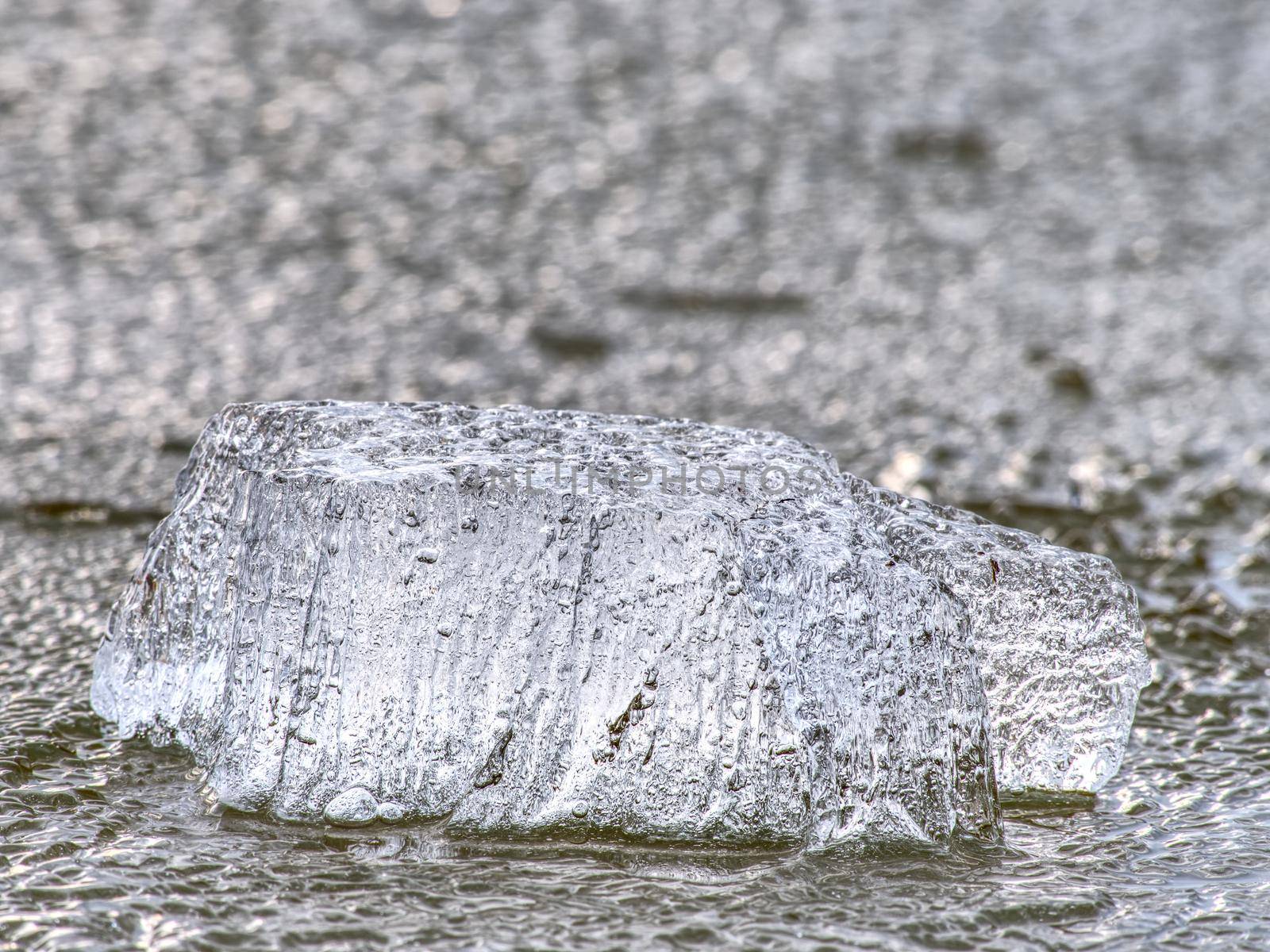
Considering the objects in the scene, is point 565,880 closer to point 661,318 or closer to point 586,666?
point 586,666

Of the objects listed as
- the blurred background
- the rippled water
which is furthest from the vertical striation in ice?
the blurred background

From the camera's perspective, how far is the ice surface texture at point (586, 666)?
44.3 inches

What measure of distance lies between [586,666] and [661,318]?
4.37 feet

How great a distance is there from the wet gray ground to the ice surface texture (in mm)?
46

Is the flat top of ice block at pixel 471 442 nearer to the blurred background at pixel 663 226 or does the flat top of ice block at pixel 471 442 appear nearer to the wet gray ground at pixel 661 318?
the wet gray ground at pixel 661 318

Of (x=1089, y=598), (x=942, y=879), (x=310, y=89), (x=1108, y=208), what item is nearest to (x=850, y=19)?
(x=1108, y=208)

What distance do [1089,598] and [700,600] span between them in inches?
13.7

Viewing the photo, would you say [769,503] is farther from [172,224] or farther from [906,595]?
[172,224]

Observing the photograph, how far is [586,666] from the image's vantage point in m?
1.15

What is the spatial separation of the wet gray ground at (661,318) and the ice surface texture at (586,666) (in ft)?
0.15

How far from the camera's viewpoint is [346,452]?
48.1 inches

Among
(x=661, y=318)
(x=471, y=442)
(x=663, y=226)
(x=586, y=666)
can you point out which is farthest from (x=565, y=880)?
(x=663, y=226)

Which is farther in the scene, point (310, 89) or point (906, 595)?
point (310, 89)

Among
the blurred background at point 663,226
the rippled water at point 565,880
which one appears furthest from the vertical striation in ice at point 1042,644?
the blurred background at point 663,226
